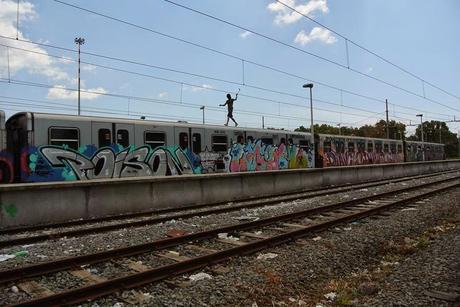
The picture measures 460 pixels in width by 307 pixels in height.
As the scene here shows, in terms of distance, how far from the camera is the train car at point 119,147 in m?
14.0

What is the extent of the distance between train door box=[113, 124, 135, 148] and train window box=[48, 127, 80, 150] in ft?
5.25

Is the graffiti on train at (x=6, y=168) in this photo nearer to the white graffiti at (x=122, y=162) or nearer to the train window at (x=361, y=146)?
the white graffiti at (x=122, y=162)

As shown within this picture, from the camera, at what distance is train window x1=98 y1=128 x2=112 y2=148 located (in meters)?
15.7

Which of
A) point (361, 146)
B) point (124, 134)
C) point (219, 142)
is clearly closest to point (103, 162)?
point (124, 134)

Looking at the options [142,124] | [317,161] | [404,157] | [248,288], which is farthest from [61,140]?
[404,157]

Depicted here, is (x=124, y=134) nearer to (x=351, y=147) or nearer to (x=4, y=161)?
(x=4, y=161)

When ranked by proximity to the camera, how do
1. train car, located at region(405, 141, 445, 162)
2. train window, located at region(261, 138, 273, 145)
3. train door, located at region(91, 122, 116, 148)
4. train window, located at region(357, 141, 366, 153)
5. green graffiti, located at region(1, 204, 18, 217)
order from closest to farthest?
green graffiti, located at region(1, 204, 18, 217) < train door, located at region(91, 122, 116, 148) < train window, located at region(261, 138, 273, 145) < train window, located at region(357, 141, 366, 153) < train car, located at region(405, 141, 445, 162)

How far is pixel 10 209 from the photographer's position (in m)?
11.0

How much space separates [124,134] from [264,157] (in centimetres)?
920

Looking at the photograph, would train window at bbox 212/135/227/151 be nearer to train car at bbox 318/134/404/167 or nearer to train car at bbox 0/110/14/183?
train car at bbox 0/110/14/183

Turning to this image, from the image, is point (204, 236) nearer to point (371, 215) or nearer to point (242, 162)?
point (371, 215)

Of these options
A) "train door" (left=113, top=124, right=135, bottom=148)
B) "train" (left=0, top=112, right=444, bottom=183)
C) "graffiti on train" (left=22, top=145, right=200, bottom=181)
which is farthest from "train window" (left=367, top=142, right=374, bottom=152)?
"train door" (left=113, top=124, right=135, bottom=148)

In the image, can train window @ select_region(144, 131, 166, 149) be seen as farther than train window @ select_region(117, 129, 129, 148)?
Yes

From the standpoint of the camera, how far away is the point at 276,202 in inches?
607
